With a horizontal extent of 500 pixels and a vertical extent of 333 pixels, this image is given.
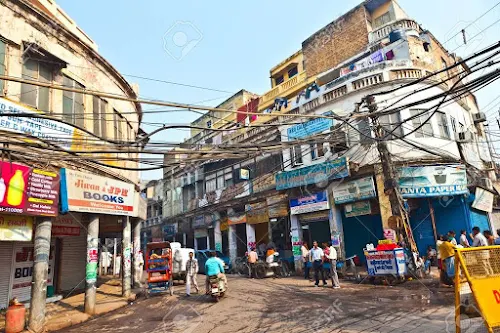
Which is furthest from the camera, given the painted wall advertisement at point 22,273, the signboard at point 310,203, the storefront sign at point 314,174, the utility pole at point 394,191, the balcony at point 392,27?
the balcony at point 392,27

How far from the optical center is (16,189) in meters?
8.44

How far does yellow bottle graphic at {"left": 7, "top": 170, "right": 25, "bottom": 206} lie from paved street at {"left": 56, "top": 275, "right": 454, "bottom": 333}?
12.0 ft

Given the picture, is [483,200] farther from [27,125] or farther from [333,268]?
[27,125]

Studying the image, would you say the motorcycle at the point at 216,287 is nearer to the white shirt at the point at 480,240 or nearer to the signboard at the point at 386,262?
the signboard at the point at 386,262

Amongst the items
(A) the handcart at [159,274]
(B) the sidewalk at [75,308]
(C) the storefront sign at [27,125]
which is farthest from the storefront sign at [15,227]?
(A) the handcart at [159,274]

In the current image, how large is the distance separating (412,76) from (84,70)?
15920 millimetres

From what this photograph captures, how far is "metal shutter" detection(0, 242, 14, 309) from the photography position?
11047mm

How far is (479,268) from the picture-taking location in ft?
15.7

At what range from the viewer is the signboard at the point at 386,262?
1191 cm

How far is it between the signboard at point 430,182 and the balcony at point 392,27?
8647mm

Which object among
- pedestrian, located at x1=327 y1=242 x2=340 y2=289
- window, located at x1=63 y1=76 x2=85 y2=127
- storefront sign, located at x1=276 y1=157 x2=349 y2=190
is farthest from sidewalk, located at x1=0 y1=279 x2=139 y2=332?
storefront sign, located at x1=276 y1=157 x2=349 y2=190

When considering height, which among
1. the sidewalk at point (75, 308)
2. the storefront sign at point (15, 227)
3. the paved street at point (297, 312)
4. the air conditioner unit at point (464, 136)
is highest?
the air conditioner unit at point (464, 136)

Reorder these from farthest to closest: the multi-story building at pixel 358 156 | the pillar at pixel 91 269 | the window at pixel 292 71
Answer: the window at pixel 292 71, the multi-story building at pixel 358 156, the pillar at pixel 91 269

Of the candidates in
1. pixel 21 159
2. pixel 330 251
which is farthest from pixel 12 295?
pixel 330 251
